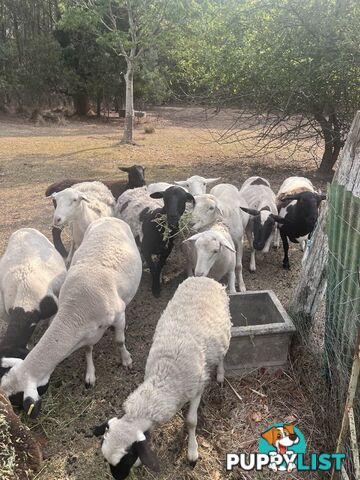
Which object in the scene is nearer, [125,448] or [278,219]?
[125,448]

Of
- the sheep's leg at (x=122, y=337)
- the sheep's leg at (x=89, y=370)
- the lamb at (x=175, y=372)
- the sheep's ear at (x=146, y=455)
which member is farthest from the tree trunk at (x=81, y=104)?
the sheep's ear at (x=146, y=455)

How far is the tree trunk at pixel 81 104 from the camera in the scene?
86.0ft

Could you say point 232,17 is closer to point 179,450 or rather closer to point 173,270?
point 173,270

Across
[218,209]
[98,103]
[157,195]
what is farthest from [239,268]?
[98,103]

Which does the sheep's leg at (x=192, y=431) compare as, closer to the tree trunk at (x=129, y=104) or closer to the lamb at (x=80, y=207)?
the lamb at (x=80, y=207)

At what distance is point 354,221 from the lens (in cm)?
291

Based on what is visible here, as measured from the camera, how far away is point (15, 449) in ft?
9.84

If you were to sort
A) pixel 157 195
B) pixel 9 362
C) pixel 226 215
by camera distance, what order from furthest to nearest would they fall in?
pixel 157 195
pixel 226 215
pixel 9 362

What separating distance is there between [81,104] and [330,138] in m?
19.7

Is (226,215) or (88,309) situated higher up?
(226,215)

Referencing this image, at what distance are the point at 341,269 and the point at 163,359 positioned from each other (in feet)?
5.05

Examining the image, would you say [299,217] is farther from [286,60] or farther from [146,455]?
[286,60]

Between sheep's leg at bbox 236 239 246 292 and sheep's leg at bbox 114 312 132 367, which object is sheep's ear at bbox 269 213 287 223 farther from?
sheep's leg at bbox 114 312 132 367

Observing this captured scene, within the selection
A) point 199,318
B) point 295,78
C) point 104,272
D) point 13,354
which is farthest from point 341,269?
point 295,78
